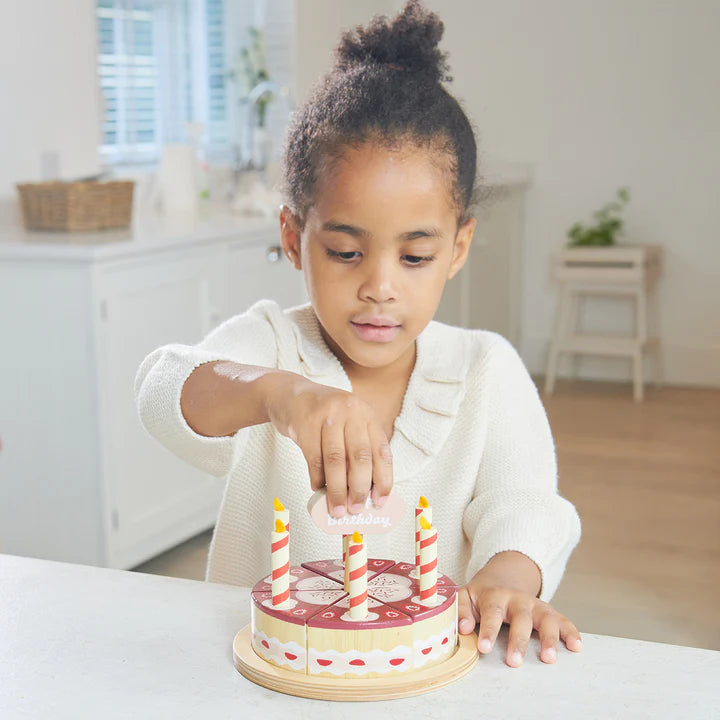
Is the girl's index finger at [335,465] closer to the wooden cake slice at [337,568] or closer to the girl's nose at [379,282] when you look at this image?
the wooden cake slice at [337,568]

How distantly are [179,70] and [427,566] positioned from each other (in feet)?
12.0

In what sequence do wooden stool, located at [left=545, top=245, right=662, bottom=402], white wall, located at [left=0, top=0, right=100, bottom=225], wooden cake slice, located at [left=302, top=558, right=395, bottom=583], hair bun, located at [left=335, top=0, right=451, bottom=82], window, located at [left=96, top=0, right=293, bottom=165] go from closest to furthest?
wooden cake slice, located at [left=302, top=558, right=395, bottom=583] < hair bun, located at [left=335, top=0, right=451, bottom=82] < white wall, located at [left=0, top=0, right=100, bottom=225] < window, located at [left=96, top=0, right=293, bottom=165] < wooden stool, located at [left=545, top=245, right=662, bottom=402]

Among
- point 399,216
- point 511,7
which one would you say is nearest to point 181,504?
point 399,216

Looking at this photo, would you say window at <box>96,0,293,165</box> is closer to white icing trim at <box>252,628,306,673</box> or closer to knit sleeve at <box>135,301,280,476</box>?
knit sleeve at <box>135,301,280,476</box>

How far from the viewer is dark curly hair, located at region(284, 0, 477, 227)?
1.02 m

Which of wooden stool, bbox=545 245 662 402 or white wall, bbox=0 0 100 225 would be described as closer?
white wall, bbox=0 0 100 225

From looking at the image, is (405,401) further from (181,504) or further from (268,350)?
(181,504)

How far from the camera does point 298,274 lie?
3.25 metres

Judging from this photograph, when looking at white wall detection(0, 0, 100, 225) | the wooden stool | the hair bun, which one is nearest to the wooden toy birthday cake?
the hair bun

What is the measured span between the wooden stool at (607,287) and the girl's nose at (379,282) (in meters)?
3.88

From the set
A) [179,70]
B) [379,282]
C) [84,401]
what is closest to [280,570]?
[379,282]

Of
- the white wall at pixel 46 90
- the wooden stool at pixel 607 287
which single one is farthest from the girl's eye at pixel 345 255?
the wooden stool at pixel 607 287

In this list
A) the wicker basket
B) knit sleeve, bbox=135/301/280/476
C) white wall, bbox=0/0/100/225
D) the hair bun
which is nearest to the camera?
knit sleeve, bbox=135/301/280/476

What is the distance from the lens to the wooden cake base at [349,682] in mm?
713
